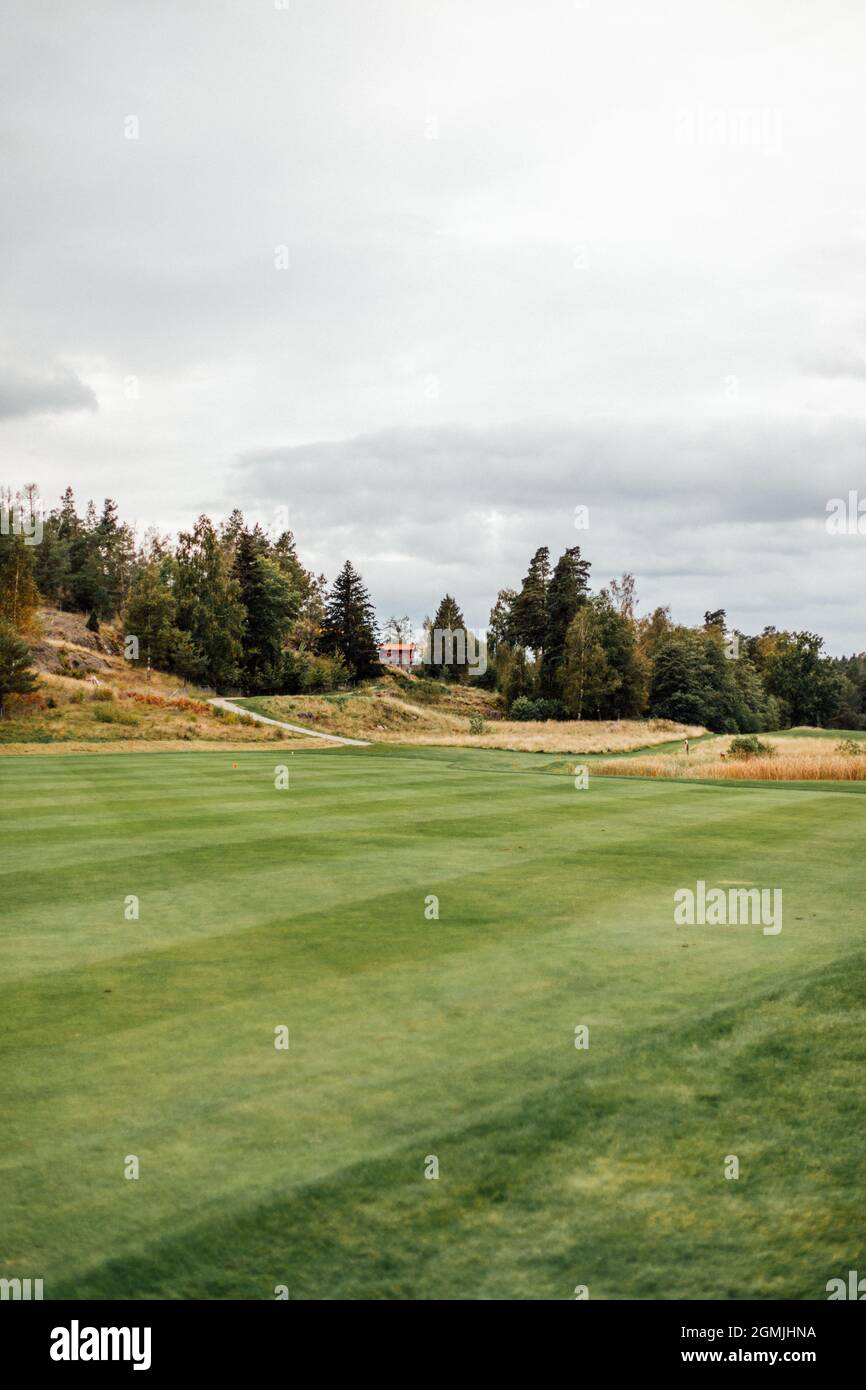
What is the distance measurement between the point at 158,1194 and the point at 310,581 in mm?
139704

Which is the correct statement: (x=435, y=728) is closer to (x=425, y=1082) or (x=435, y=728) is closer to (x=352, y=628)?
(x=352, y=628)

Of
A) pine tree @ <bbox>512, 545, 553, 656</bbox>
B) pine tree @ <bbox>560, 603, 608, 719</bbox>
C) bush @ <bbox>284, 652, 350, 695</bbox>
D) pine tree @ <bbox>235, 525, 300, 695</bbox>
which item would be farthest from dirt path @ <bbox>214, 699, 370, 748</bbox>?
pine tree @ <bbox>512, 545, 553, 656</bbox>

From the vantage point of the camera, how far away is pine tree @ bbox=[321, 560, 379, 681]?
93750 mm

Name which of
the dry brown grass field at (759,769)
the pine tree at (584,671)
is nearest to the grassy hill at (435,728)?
the pine tree at (584,671)

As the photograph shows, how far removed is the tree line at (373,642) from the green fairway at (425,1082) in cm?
6379

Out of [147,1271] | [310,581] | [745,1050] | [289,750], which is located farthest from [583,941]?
[310,581]

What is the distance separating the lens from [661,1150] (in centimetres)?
493

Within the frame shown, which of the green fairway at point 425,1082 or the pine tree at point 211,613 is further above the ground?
the pine tree at point 211,613

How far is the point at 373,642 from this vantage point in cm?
9488

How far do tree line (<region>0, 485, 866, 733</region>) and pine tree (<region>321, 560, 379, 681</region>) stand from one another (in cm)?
12

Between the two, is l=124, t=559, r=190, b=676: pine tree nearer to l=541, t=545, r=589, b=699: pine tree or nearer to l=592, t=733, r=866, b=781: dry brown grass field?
l=541, t=545, r=589, b=699: pine tree

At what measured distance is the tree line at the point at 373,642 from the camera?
8300 cm

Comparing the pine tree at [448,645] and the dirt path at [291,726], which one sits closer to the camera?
the dirt path at [291,726]

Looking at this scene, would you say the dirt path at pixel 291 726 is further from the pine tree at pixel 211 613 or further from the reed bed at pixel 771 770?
the reed bed at pixel 771 770
